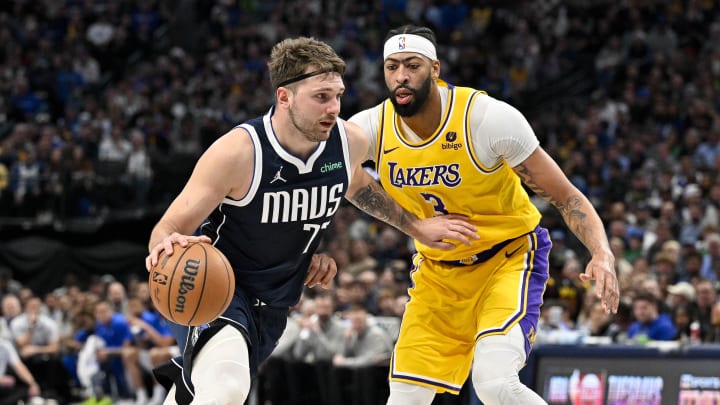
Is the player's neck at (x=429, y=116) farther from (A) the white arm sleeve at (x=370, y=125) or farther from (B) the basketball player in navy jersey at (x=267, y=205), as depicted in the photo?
(B) the basketball player in navy jersey at (x=267, y=205)

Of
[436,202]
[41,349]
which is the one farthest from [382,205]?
[41,349]

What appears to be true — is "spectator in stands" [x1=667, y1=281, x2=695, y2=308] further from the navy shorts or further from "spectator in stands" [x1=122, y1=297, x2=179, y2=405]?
"spectator in stands" [x1=122, y1=297, x2=179, y2=405]

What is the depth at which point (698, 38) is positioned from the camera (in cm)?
1875

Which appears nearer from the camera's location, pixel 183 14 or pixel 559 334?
pixel 559 334

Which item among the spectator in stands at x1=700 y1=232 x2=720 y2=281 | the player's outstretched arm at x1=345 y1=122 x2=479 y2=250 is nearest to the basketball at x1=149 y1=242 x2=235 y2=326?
the player's outstretched arm at x1=345 y1=122 x2=479 y2=250

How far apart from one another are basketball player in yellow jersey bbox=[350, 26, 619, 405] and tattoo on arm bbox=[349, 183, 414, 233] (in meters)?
0.11

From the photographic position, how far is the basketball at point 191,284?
16.1 feet

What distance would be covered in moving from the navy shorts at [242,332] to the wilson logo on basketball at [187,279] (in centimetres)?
34

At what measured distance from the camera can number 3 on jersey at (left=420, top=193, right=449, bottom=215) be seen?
6.02 metres

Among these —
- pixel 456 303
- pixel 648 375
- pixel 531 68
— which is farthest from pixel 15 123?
pixel 456 303

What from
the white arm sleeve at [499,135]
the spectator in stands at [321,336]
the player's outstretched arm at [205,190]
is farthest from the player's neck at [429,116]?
the spectator in stands at [321,336]

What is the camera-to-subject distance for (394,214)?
6012 millimetres

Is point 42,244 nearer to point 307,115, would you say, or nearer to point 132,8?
point 132,8

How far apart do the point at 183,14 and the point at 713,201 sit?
1385 cm
